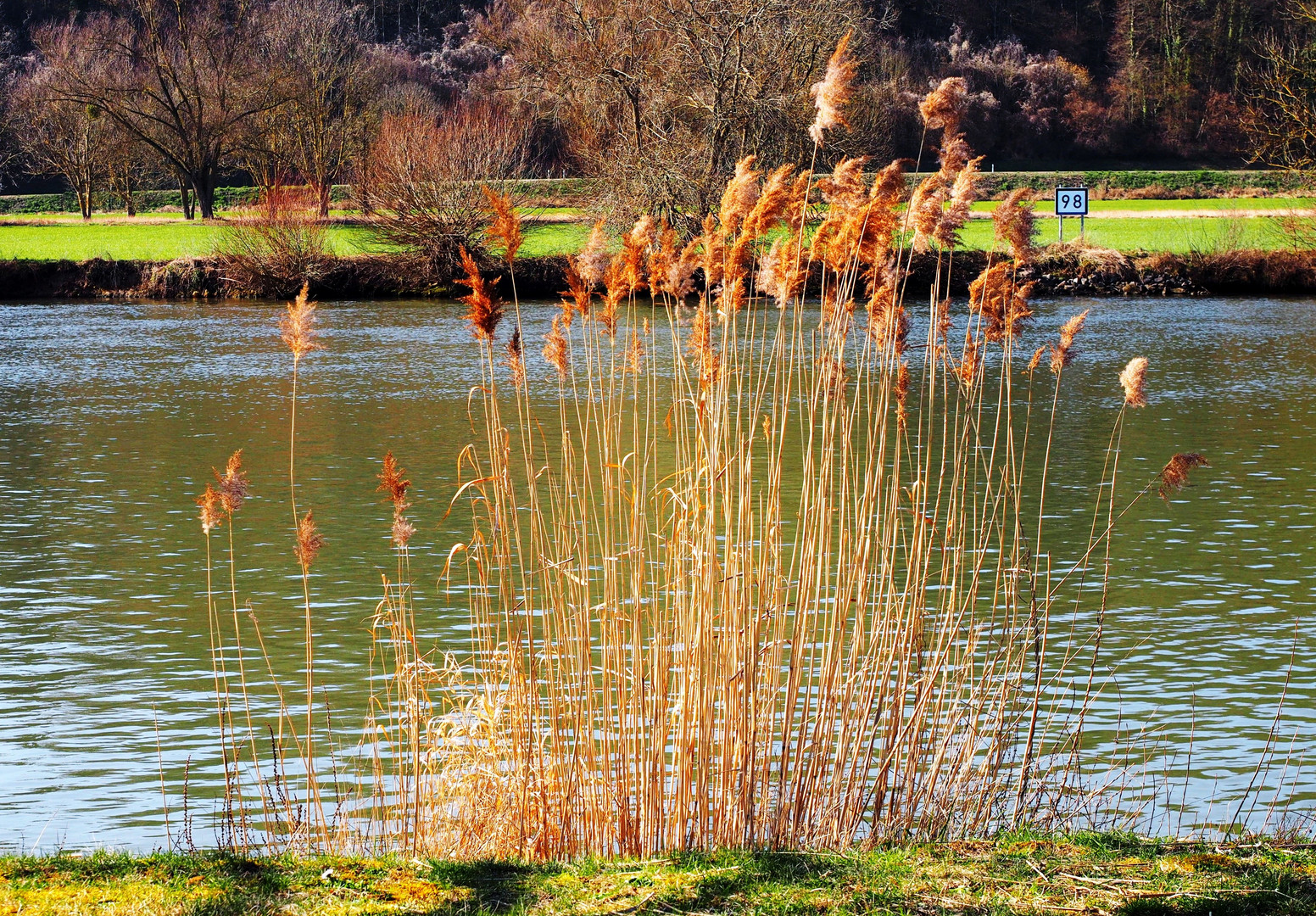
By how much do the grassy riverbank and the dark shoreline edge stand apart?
2856 cm

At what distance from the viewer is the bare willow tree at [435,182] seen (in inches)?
1321

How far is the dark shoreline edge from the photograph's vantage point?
32.9 m

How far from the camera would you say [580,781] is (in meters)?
5.12

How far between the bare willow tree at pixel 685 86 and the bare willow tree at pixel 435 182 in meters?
2.44

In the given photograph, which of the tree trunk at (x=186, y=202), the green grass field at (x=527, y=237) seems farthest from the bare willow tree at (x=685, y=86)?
the tree trunk at (x=186, y=202)

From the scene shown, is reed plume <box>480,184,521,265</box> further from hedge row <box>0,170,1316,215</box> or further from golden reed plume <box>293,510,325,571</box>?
hedge row <box>0,170,1316,215</box>

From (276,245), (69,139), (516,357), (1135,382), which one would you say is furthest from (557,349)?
(69,139)

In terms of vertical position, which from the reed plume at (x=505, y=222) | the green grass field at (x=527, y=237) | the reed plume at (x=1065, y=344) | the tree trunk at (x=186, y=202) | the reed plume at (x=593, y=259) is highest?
the tree trunk at (x=186, y=202)

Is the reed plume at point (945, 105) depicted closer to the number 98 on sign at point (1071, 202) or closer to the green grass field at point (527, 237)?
the green grass field at point (527, 237)

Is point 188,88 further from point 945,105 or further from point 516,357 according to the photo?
point 945,105

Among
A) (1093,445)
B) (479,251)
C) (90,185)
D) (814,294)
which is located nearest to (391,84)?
(90,185)

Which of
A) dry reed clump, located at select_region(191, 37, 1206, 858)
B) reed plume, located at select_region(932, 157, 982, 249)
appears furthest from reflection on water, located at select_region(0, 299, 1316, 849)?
reed plume, located at select_region(932, 157, 982, 249)

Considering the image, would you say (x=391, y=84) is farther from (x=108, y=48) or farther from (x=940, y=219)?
(x=940, y=219)

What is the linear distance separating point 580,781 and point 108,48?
51999mm
